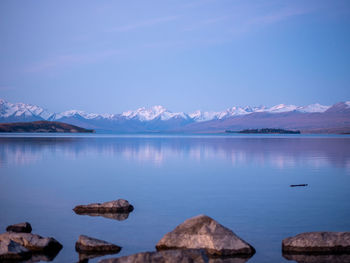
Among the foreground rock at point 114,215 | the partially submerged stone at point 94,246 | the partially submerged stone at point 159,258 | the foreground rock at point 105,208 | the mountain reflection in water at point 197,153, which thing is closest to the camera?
the partially submerged stone at point 159,258

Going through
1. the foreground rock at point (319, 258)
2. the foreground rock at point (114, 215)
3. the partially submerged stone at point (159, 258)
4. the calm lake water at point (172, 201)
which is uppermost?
the partially submerged stone at point (159, 258)

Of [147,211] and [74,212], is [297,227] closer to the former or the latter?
[147,211]

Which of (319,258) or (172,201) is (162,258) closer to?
(319,258)

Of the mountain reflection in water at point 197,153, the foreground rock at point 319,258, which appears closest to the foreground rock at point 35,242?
the foreground rock at point 319,258

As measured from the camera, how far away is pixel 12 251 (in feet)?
26.3

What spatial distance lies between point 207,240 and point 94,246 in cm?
245

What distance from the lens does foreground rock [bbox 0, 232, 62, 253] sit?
27.9ft

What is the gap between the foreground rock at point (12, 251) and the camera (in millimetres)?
7950

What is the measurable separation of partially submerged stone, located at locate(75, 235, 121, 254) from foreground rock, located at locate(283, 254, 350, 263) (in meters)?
3.69

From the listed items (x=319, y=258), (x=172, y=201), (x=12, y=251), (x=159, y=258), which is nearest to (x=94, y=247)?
(x=12, y=251)

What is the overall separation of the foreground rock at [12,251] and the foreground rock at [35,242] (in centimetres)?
25

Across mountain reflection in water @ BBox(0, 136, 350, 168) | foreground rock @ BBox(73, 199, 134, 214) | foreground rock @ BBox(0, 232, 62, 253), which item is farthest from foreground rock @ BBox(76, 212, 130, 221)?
mountain reflection in water @ BBox(0, 136, 350, 168)

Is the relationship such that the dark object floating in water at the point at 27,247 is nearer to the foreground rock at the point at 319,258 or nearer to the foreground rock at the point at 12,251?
the foreground rock at the point at 12,251

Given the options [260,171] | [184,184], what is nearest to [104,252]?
[184,184]
